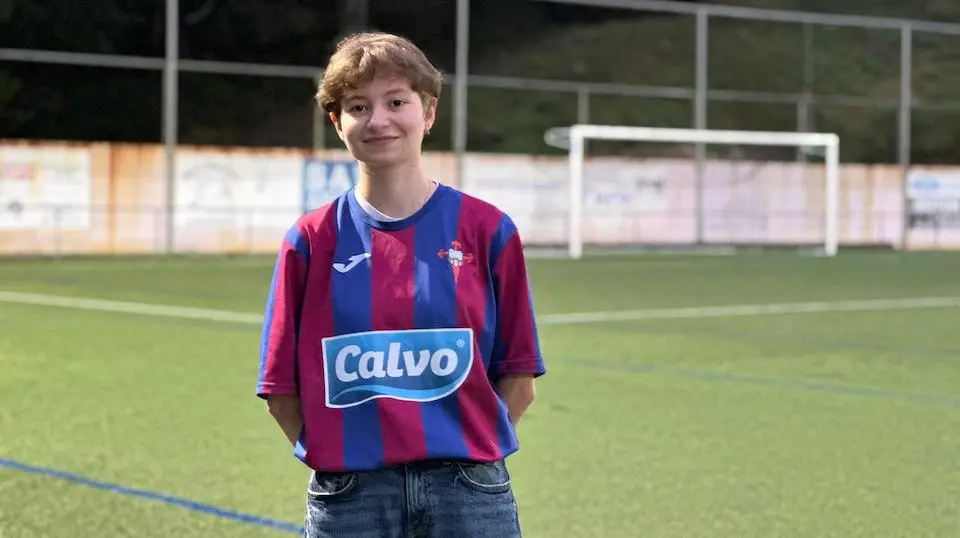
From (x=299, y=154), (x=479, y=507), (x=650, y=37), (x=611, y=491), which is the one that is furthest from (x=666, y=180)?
(x=479, y=507)

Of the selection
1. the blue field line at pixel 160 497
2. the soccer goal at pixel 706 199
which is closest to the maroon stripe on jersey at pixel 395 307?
the blue field line at pixel 160 497

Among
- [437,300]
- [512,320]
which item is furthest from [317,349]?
[512,320]

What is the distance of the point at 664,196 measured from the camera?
3177 centimetres

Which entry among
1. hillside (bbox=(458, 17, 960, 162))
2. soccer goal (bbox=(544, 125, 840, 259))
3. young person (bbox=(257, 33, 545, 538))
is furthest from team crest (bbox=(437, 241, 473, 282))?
hillside (bbox=(458, 17, 960, 162))

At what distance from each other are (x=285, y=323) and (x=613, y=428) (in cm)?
473

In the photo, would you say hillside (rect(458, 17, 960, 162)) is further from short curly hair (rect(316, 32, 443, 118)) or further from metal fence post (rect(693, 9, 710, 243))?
short curly hair (rect(316, 32, 443, 118))

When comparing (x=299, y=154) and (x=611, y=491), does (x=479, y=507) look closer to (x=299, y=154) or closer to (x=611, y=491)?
(x=611, y=491)

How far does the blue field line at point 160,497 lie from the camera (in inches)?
202

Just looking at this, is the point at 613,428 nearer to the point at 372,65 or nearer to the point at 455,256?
the point at 455,256

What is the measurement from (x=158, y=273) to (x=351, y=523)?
1884cm

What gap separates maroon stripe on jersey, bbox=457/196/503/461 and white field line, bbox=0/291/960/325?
1067 cm

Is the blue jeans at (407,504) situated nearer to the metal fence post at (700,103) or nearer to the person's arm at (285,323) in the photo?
the person's arm at (285,323)

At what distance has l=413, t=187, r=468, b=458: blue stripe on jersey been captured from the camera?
106 inches

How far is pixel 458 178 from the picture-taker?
29.8 meters
